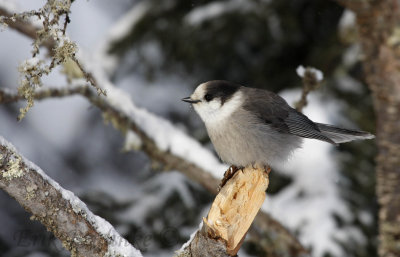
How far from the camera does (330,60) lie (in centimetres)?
417

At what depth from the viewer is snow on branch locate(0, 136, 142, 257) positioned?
161 centimetres

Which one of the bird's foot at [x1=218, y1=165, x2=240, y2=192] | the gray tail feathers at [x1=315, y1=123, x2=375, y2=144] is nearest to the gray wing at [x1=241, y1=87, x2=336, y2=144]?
the gray tail feathers at [x1=315, y1=123, x2=375, y2=144]

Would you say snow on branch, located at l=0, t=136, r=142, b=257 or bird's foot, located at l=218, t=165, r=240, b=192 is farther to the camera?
bird's foot, located at l=218, t=165, r=240, b=192

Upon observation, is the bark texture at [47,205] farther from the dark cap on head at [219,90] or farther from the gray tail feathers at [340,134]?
the gray tail feathers at [340,134]

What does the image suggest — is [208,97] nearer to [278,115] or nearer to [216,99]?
[216,99]

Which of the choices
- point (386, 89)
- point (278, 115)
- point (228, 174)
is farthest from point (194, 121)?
point (228, 174)

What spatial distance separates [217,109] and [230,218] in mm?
937

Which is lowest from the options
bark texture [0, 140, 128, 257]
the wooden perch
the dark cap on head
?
bark texture [0, 140, 128, 257]

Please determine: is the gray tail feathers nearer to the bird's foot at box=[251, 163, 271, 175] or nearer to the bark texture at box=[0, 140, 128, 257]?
the bird's foot at box=[251, 163, 271, 175]

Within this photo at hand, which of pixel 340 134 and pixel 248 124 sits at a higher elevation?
pixel 340 134

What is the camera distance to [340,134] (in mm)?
3070

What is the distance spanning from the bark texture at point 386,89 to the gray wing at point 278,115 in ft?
1.75

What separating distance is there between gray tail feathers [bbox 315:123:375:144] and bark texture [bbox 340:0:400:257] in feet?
0.87

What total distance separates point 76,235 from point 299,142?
1.70 m
